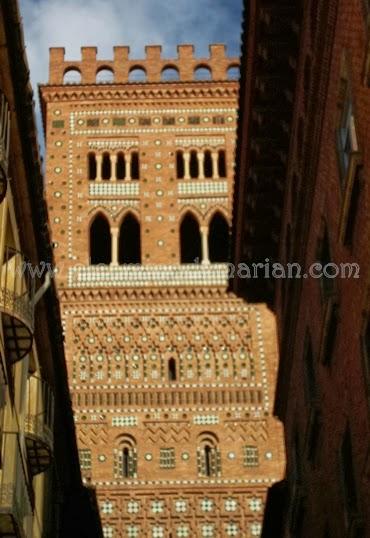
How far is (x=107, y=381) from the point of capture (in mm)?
28281

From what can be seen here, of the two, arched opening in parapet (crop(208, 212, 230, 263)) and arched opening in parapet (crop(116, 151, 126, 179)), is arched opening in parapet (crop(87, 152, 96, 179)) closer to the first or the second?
arched opening in parapet (crop(116, 151, 126, 179))

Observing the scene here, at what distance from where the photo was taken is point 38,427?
15109mm

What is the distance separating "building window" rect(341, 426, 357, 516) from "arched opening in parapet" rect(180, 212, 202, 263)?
16577 millimetres

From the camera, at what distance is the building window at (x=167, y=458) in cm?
2739

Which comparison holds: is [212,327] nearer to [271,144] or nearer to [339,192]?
[271,144]

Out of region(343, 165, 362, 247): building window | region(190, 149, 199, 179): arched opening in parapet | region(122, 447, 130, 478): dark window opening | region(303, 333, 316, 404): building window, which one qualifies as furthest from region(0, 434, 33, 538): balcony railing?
region(190, 149, 199, 179): arched opening in parapet

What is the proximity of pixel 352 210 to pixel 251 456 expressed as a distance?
14174 mm

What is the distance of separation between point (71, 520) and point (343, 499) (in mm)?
7850

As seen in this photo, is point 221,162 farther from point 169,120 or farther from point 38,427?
point 38,427

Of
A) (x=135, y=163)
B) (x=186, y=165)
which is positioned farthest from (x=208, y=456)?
(x=135, y=163)

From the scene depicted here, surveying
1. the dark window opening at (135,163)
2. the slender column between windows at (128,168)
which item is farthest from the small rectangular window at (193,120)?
the slender column between windows at (128,168)

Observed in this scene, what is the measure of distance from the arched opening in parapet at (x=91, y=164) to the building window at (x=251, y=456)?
9.27 meters

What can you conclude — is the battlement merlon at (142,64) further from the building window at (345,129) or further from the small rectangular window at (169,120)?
the building window at (345,129)


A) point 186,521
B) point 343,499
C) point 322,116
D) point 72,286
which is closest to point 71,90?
point 72,286
